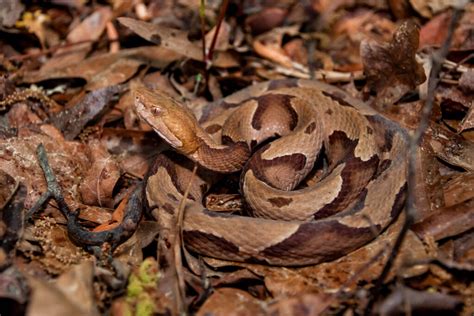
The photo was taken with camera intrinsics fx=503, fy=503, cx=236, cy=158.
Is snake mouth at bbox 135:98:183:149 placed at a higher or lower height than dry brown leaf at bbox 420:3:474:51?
lower

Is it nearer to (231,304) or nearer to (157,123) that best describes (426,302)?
(231,304)

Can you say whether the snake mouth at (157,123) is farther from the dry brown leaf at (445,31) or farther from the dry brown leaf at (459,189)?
the dry brown leaf at (445,31)

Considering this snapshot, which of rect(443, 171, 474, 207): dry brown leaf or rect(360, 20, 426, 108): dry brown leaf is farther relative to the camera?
rect(360, 20, 426, 108): dry brown leaf

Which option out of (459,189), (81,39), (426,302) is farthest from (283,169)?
(81,39)

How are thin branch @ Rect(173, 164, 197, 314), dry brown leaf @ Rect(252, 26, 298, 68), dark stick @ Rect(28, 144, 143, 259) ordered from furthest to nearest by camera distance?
dry brown leaf @ Rect(252, 26, 298, 68), dark stick @ Rect(28, 144, 143, 259), thin branch @ Rect(173, 164, 197, 314)

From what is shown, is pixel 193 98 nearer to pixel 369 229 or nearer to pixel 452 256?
pixel 369 229

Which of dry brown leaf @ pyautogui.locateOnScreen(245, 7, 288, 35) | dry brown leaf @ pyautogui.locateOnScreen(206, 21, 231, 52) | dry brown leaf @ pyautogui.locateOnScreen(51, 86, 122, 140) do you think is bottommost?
dry brown leaf @ pyautogui.locateOnScreen(51, 86, 122, 140)

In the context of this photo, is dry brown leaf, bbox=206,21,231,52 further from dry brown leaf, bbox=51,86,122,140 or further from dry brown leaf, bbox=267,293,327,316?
dry brown leaf, bbox=267,293,327,316

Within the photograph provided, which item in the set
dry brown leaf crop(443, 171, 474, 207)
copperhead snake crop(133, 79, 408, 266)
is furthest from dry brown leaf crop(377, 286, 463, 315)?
dry brown leaf crop(443, 171, 474, 207)
